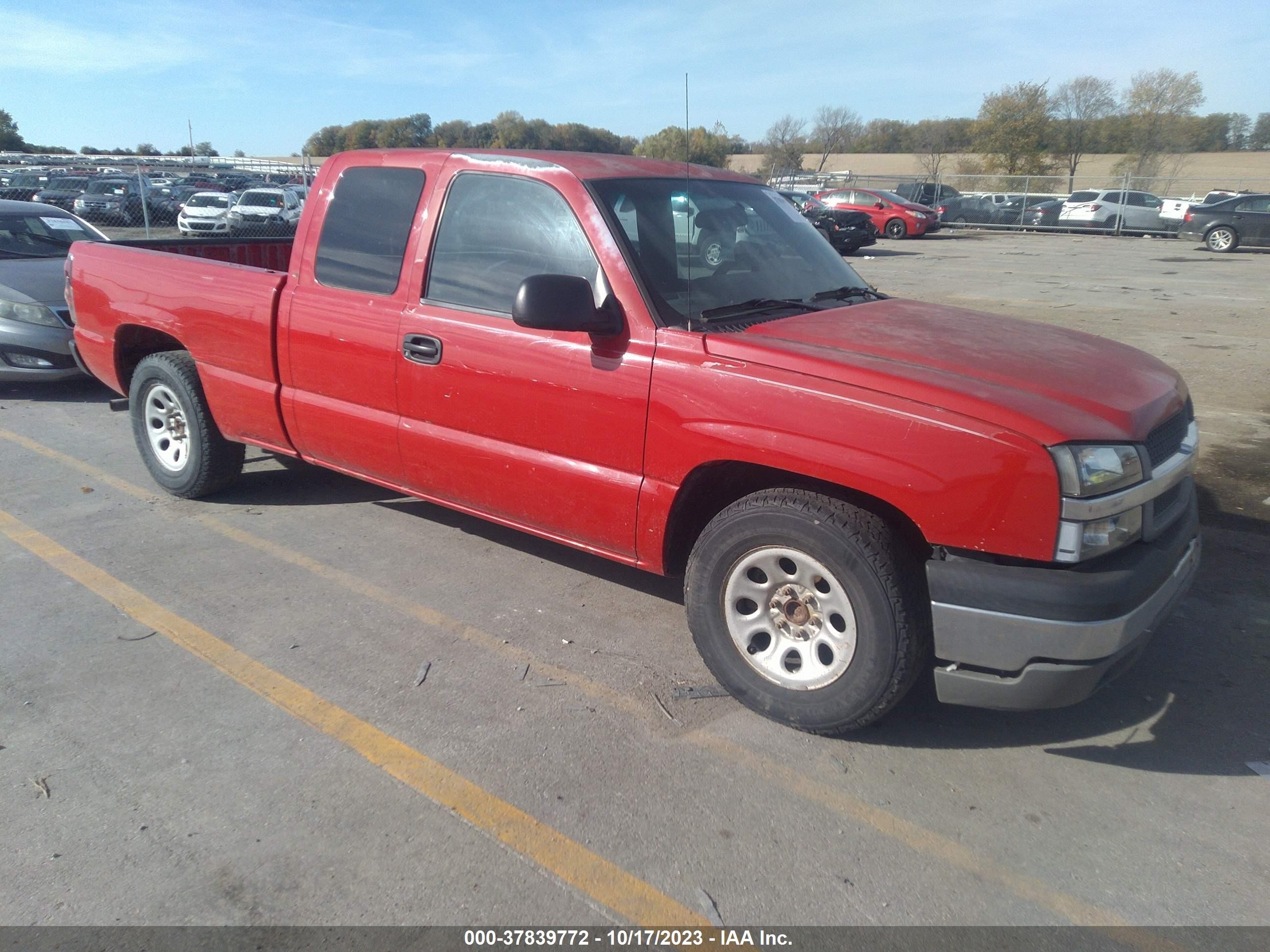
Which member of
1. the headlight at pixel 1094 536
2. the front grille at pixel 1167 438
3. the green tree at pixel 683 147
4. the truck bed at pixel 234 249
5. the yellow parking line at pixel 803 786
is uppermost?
the green tree at pixel 683 147

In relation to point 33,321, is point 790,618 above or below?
below

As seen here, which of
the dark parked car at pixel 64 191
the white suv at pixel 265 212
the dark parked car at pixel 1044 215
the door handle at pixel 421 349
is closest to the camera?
the door handle at pixel 421 349

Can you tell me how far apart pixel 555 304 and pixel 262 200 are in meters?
21.7

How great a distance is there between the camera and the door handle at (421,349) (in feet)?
13.4

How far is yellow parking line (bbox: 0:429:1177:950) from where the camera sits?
8.33 feet

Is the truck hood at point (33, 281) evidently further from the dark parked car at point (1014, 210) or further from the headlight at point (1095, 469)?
the dark parked car at point (1014, 210)

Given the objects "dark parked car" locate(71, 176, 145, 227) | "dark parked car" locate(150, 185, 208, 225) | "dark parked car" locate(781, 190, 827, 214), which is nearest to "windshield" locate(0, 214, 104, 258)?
"dark parked car" locate(71, 176, 145, 227)

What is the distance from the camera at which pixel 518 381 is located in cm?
383

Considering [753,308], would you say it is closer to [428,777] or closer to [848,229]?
[428,777]

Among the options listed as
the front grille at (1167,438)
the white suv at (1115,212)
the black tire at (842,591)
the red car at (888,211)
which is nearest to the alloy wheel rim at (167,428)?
the black tire at (842,591)

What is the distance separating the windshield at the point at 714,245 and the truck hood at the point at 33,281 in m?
6.23

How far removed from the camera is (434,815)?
2877 millimetres

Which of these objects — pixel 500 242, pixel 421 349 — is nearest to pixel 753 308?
pixel 500 242

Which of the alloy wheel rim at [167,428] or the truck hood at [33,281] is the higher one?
the truck hood at [33,281]
